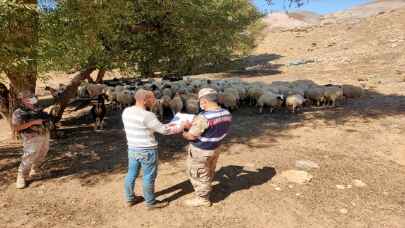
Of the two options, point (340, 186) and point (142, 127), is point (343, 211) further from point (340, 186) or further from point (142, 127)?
point (142, 127)

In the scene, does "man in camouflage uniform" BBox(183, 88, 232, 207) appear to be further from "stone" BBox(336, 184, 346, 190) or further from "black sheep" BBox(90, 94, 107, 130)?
"black sheep" BBox(90, 94, 107, 130)

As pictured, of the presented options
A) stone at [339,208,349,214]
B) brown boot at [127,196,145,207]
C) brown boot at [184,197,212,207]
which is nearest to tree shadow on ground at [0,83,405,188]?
brown boot at [127,196,145,207]

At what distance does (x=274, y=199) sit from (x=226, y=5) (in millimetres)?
10125

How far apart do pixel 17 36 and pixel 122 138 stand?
448cm

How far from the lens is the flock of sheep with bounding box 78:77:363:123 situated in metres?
13.6

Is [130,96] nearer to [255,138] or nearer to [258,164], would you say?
[255,138]

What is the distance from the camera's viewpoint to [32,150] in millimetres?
7754

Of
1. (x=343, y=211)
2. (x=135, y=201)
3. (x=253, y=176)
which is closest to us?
(x=343, y=211)

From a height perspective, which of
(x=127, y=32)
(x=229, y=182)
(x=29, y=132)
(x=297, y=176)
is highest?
(x=127, y=32)

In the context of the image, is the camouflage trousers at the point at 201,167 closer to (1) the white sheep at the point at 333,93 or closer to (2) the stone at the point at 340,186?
(2) the stone at the point at 340,186

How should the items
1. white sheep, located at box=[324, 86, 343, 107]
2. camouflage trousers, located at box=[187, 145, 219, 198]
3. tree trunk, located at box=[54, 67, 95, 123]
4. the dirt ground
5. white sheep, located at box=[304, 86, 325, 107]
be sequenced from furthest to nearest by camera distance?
white sheep, located at box=[304, 86, 325, 107]
white sheep, located at box=[324, 86, 343, 107]
tree trunk, located at box=[54, 67, 95, 123]
the dirt ground
camouflage trousers, located at box=[187, 145, 219, 198]

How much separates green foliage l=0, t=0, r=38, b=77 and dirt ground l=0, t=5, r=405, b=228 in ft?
8.29

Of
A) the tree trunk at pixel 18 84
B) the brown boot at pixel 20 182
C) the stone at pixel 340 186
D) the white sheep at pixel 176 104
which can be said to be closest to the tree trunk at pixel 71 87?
the tree trunk at pixel 18 84

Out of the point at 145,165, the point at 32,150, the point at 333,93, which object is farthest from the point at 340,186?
the point at 333,93
